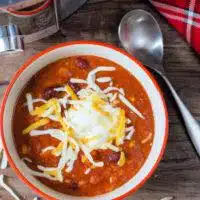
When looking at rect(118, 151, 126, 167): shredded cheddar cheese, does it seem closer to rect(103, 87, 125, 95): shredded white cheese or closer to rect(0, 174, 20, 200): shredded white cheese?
rect(103, 87, 125, 95): shredded white cheese

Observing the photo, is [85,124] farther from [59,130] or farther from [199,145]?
[199,145]

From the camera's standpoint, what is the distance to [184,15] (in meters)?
1.88

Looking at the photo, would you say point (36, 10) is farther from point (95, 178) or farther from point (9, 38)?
point (95, 178)

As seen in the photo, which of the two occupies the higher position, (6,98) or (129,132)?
(6,98)

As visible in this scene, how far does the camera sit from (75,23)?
1.88 m

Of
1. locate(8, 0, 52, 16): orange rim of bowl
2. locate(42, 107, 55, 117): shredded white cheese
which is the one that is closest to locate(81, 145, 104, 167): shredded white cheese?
locate(42, 107, 55, 117): shredded white cheese

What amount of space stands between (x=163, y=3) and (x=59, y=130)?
53 cm

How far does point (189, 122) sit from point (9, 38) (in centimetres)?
59

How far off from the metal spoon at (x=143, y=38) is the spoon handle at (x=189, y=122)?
5 cm

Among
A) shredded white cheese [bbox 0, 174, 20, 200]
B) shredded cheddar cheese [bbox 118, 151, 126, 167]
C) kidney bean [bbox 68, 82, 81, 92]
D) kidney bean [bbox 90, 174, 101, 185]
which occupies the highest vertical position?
kidney bean [bbox 68, 82, 81, 92]

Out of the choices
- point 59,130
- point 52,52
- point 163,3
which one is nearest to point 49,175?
point 59,130

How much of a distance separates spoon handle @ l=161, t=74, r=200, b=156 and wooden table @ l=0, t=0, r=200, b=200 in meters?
0.04

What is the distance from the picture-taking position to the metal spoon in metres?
1.85

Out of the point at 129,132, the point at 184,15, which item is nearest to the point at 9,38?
the point at 129,132
